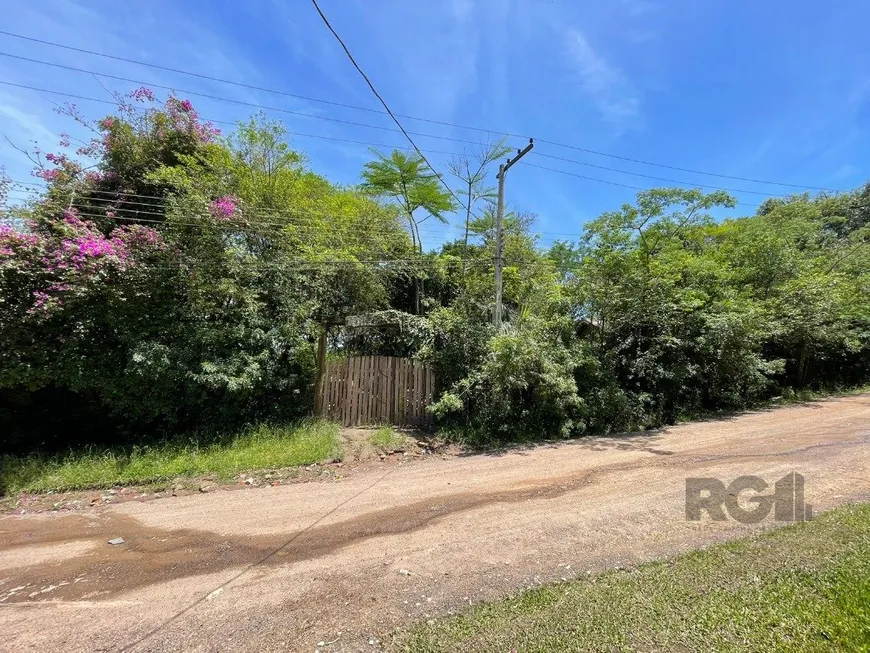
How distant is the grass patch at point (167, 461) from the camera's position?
5918mm

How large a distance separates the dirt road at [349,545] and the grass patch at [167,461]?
93 cm

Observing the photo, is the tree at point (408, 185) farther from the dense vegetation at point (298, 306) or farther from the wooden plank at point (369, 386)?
the wooden plank at point (369, 386)

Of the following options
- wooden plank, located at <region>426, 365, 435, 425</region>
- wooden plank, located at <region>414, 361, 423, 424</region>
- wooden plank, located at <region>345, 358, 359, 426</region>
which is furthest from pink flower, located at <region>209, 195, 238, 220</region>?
wooden plank, located at <region>426, 365, 435, 425</region>

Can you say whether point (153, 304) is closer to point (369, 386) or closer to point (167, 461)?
point (167, 461)

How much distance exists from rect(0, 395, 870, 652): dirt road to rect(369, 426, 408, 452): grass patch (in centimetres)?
104

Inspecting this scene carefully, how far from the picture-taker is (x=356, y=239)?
36.8 feet

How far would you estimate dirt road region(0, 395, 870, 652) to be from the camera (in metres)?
2.57

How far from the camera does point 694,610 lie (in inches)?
94.2

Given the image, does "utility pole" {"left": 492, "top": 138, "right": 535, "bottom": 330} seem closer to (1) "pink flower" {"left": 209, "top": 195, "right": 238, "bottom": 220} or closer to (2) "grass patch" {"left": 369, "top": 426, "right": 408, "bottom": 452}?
(2) "grass patch" {"left": 369, "top": 426, "right": 408, "bottom": 452}

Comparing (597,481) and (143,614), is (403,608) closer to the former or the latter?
(143,614)

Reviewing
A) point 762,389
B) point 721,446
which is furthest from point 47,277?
point 762,389

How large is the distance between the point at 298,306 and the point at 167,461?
3.71m

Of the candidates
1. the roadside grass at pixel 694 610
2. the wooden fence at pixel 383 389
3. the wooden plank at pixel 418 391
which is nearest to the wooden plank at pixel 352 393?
the wooden fence at pixel 383 389

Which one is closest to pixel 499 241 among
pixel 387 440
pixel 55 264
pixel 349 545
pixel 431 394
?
pixel 431 394
